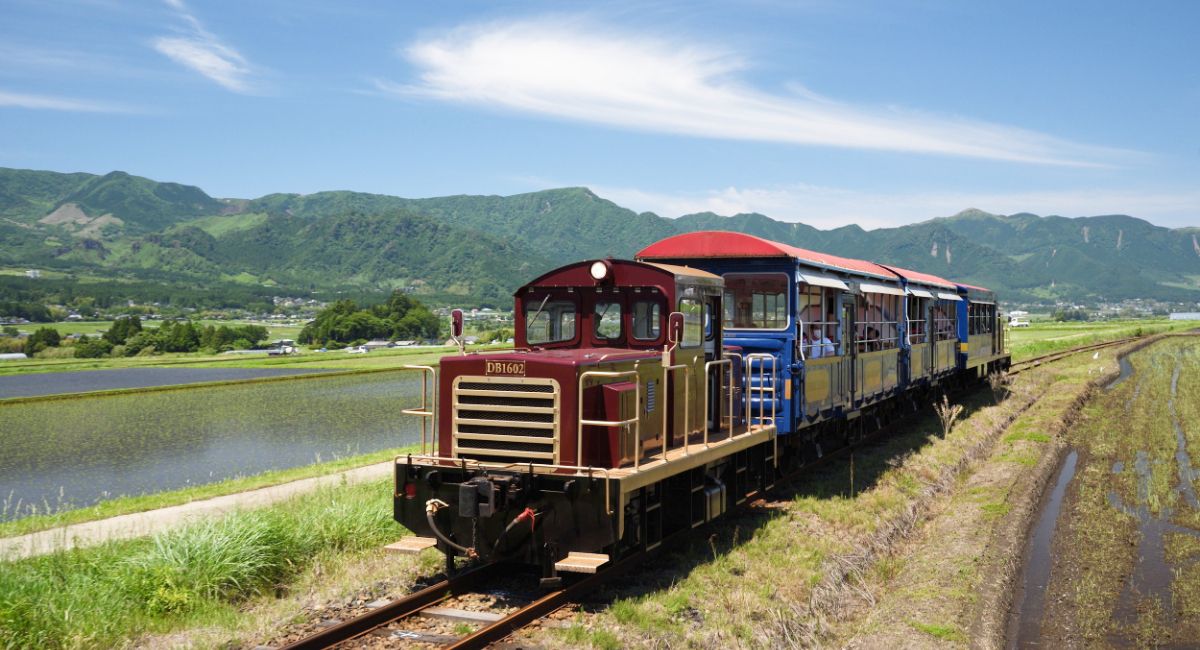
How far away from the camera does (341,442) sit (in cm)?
2766

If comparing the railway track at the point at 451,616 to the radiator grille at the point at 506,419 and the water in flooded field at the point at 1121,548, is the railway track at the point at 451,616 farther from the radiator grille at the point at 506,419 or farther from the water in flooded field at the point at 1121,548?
the water in flooded field at the point at 1121,548

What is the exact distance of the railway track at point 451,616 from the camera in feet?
25.1

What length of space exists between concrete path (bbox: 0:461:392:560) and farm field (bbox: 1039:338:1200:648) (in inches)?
445

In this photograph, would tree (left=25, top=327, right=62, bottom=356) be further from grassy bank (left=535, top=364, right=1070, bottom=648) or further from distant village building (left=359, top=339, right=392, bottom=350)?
grassy bank (left=535, top=364, right=1070, bottom=648)

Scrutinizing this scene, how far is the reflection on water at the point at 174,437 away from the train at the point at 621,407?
9.91 metres

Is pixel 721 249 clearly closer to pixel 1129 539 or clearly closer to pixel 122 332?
pixel 1129 539

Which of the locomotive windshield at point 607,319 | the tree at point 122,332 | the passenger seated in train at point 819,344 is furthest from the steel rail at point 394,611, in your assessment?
the tree at point 122,332

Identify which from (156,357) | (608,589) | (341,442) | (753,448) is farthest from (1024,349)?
(156,357)

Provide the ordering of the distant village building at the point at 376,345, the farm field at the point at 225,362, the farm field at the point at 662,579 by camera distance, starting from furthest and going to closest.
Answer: the distant village building at the point at 376,345, the farm field at the point at 225,362, the farm field at the point at 662,579

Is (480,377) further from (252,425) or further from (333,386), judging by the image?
(333,386)

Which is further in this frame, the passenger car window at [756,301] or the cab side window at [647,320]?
the passenger car window at [756,301]

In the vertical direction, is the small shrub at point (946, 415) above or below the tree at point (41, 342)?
above

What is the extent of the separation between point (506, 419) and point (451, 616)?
6.74ft

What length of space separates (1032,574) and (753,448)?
3960 millimetres
